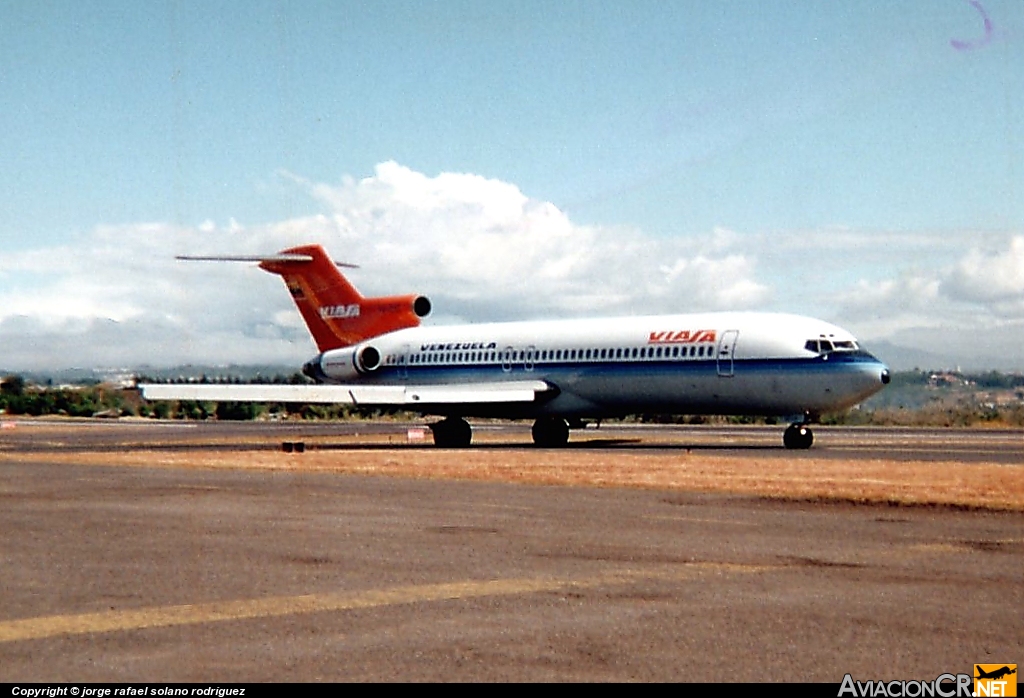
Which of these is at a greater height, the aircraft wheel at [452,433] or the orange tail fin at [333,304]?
the orange tail fin at [333,304]

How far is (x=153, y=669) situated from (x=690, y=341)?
34372mm

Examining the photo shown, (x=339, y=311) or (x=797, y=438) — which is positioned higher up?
(x=339, y=311)

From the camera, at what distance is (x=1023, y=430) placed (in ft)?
196

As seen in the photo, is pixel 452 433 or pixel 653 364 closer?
pixel 653 364

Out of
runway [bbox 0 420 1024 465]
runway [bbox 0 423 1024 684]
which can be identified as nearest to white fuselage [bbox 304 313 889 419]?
runway [bbox 0 420 1024 465]

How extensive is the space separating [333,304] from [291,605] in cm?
4506

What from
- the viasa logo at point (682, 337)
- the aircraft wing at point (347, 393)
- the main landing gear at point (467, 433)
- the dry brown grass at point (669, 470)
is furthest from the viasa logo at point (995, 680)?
the main landing gear at point (467, 433)

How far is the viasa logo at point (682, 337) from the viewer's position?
4172cm

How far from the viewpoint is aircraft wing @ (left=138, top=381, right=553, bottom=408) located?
43.6m

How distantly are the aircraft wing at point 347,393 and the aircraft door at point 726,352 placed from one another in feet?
22.3

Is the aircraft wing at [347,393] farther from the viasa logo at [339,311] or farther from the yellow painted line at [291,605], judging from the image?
the yellow painted line at [291,605]

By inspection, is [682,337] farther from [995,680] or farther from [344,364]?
[995,680]

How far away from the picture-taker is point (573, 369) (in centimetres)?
4522

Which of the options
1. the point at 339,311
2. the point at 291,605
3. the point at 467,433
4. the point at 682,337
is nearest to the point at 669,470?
the point at 682,337
